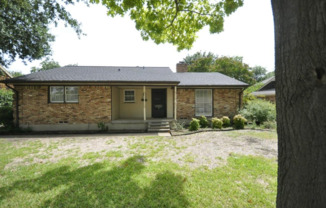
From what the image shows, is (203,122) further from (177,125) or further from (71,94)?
(71,94)

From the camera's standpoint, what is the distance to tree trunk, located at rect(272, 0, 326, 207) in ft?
3.88

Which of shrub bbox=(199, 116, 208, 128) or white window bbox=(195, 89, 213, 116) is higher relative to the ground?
white window bbox=(195, 89, 213, 116)

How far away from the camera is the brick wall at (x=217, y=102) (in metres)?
11.5

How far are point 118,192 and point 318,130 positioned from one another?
131 inches

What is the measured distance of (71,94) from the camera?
10148 mm

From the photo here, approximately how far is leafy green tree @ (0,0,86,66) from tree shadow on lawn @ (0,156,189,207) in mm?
10160

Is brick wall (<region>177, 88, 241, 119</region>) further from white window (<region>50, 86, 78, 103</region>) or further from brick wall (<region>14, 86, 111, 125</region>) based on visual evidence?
white window (<region>50, 86, 78, 103</region>)

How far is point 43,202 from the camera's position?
112 inches

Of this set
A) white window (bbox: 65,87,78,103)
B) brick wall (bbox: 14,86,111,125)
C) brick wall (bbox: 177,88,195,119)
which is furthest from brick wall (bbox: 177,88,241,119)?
white window (bbox: 65,87,78,103)

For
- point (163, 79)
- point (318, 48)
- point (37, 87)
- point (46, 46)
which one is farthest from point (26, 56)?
Answer: point (318, 48)

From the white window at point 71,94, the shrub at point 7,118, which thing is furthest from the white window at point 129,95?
the shrub at point 7,118

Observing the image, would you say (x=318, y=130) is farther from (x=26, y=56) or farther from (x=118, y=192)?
(x=26, y=56)

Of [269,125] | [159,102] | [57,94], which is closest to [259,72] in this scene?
[269,125]

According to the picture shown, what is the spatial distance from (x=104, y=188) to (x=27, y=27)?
48.0 ft
